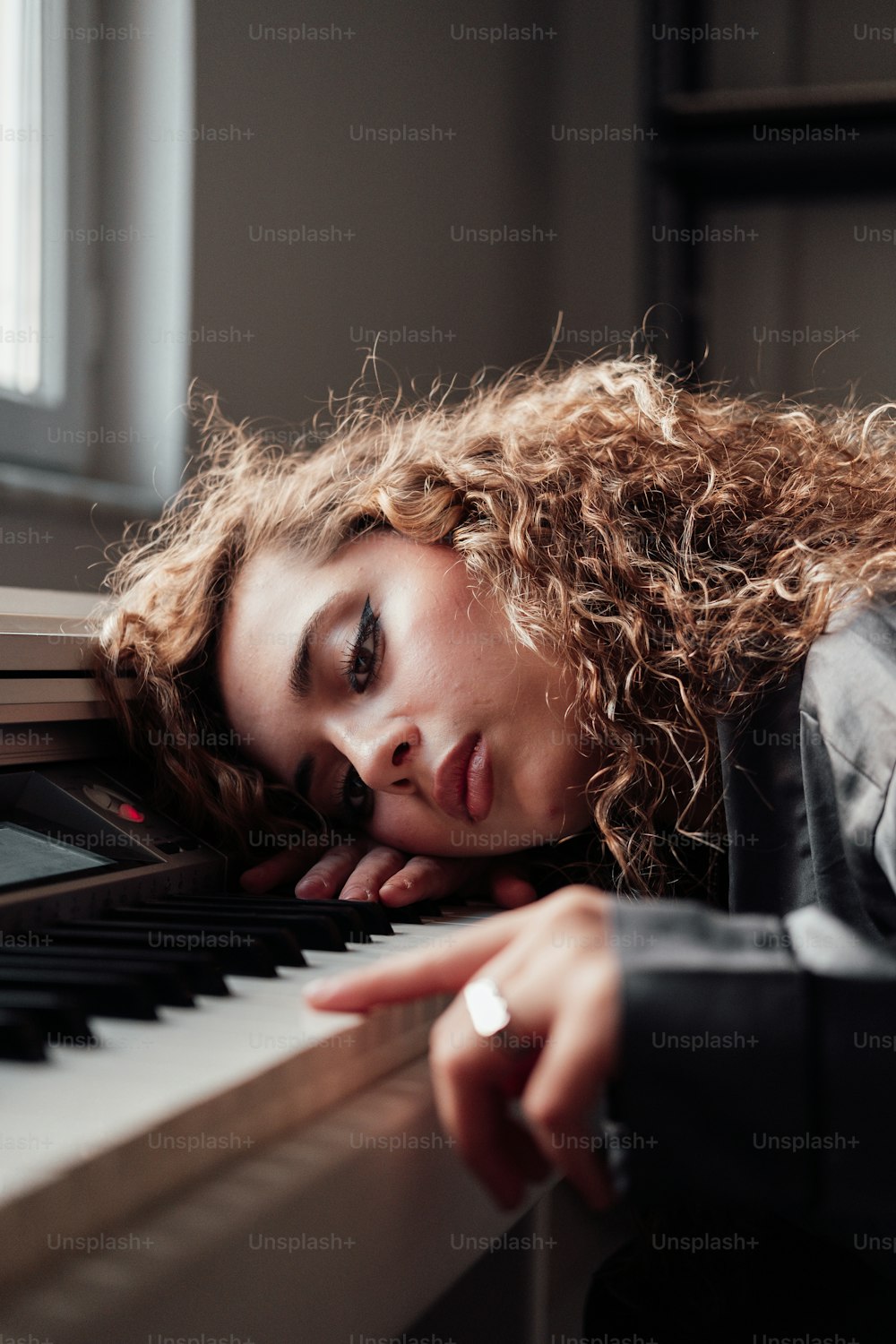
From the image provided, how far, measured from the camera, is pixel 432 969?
1.96 ft

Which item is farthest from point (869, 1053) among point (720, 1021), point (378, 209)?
point (378, 209)

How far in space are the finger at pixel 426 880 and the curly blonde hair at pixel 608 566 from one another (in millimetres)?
147

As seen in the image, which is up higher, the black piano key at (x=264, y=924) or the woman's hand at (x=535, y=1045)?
the woman's hand at (x=535, y=1045)

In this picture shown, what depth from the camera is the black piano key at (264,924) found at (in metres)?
Result: 0.79

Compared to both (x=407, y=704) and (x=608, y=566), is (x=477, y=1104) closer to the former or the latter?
(x=407, y=704)

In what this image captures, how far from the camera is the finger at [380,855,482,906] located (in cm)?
104

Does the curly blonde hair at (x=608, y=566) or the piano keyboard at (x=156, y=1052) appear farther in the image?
the curly blonde hair at (x=608, y=566)

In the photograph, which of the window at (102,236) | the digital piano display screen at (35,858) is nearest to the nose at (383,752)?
the digital piano display screen at (35,858)

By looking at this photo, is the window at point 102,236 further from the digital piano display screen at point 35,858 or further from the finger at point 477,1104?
the finger at point 477,1104

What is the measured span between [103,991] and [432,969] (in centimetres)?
17

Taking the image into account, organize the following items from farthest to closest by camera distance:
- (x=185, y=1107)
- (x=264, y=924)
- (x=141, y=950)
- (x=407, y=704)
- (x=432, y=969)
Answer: (x=407, y=704), (x=264, y=924), (x=141, y=950), (x=432, y=969), (x=185, y=1107)

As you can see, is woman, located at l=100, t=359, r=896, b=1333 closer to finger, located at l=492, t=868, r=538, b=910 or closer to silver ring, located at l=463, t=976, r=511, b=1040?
finger, located at l=492, t=868, r=538, b=910

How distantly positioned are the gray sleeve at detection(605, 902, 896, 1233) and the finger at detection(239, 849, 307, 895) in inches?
23.0

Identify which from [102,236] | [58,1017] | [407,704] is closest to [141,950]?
[58,1017]
